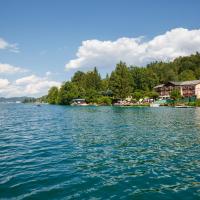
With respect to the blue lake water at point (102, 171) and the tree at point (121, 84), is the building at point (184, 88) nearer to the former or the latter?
the tree at point (121, 84)

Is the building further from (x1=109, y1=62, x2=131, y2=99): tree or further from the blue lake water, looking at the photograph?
the blue lake water

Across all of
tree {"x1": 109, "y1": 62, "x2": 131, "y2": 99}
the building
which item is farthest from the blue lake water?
tree {"x1": 109, "y1": 62, "x2": 131, "y2": 99}

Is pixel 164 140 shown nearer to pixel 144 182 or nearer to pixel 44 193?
pixel 144 182

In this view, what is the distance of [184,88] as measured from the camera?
16088 centimetres

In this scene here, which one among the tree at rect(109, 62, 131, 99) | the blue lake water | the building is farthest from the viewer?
the tree at rect(109, 62, 131, 99)

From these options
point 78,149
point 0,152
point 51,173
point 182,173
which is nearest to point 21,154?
point 0,152

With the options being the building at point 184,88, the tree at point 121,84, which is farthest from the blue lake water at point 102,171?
the tree at point 121,84

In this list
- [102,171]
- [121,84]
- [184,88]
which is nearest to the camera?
[102,171]

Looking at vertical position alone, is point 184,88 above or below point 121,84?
below

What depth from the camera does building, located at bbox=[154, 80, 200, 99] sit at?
503 feet

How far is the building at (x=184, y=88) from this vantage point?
153200 millimetres

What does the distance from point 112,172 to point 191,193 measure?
490 cm

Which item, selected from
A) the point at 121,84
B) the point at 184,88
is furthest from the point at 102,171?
the point at 184,88

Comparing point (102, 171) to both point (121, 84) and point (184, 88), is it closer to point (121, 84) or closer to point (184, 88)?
point (121, 84)
